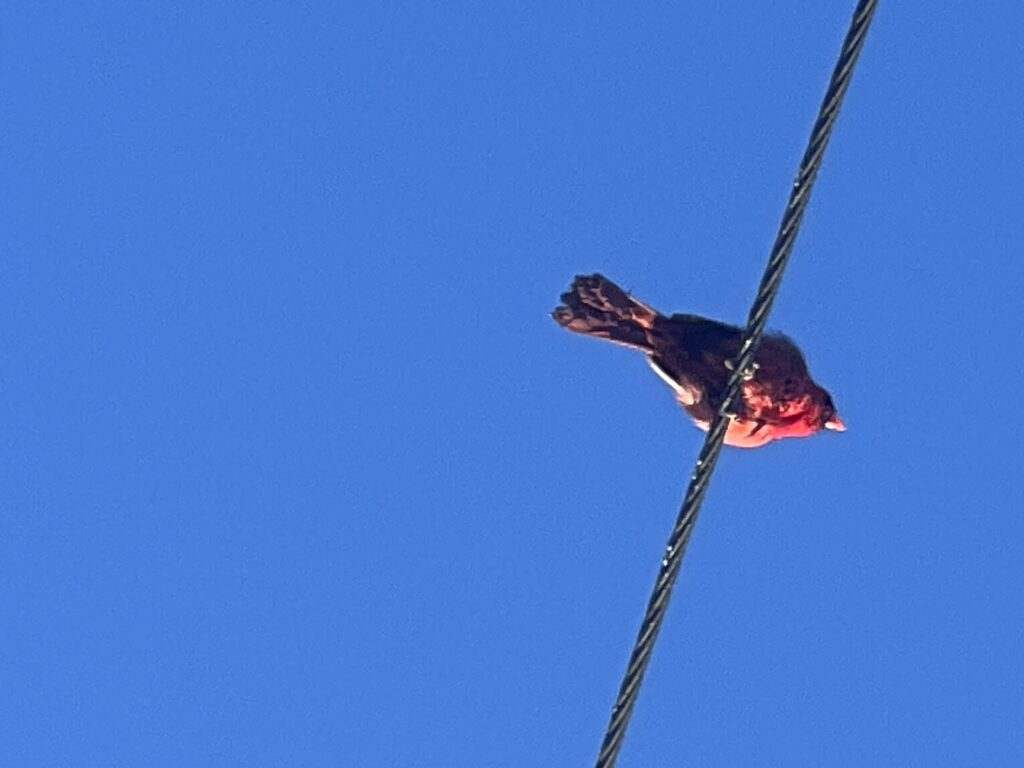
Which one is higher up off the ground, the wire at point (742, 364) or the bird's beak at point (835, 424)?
the bird's beak at point (835, 424)

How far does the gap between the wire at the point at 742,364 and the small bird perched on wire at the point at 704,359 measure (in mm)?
2064

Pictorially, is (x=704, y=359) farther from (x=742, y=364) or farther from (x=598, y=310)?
(x=742, y=364)

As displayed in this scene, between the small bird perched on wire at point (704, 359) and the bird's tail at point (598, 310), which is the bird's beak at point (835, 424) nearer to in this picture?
the small bird perched on wire at point (704, 359)

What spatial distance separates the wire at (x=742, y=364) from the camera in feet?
19.0

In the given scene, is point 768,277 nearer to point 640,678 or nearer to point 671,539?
point 671,539

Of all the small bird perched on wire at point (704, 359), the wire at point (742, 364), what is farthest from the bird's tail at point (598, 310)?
the wire at point (742, 364)

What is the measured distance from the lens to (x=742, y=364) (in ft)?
19.9

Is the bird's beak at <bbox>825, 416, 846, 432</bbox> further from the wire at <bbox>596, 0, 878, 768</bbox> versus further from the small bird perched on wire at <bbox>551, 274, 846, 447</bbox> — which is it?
the wire at <bbox>596, 0, 878, 768</bbox>

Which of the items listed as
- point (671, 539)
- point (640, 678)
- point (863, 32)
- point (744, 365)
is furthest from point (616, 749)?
point (863, 32)

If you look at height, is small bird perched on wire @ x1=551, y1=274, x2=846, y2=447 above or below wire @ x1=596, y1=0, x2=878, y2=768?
above

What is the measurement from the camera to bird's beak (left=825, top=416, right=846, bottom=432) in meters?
8.84

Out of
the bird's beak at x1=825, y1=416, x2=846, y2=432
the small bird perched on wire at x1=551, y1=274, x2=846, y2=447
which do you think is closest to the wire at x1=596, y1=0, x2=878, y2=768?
the small bird perched on wire at x1=551, y1=274, x2=846, y2=447

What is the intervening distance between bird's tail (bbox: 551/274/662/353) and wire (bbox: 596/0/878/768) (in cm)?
217

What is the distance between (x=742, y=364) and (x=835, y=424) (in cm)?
292
